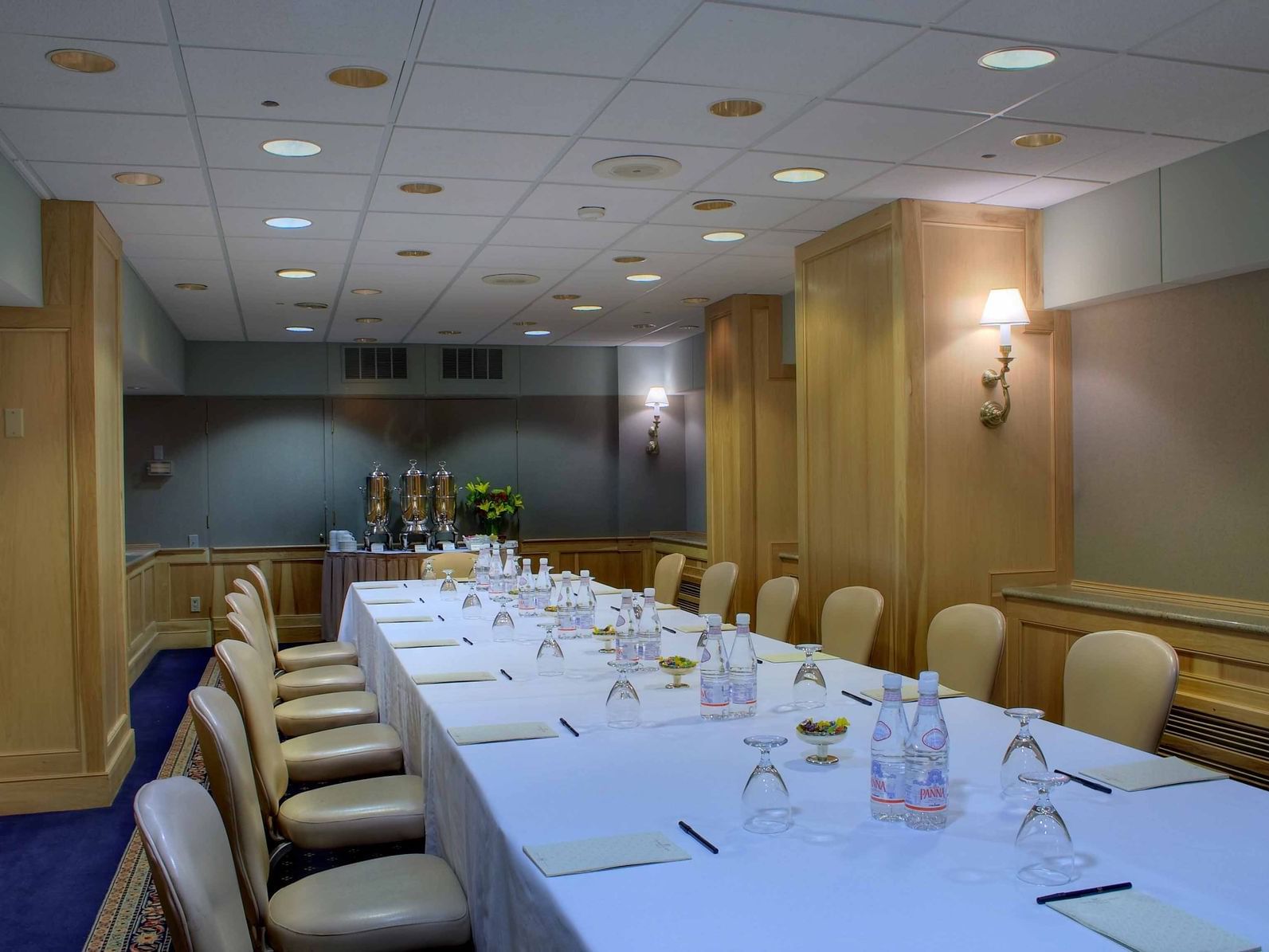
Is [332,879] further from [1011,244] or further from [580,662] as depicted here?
[1011,244]

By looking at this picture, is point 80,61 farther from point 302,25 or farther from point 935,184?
point 935,184

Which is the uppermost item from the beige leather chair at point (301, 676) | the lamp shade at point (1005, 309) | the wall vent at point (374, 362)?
the wall vent at point (374, 362)

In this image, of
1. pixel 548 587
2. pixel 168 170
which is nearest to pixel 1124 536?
pixel 548 587

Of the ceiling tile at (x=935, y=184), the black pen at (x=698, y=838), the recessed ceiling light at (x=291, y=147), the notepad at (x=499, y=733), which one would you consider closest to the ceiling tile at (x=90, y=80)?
the recessed ceiling light at (x=291, y=147)

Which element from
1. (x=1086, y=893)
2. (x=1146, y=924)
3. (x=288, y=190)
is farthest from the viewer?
(x=288, y=190)

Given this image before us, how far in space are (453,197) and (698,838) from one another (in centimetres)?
377

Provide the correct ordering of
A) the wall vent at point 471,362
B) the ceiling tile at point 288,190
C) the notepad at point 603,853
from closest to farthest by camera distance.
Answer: the notepad at point 603,853 → the ceiling tile at point 288,190 → the wall vent at point 471,362

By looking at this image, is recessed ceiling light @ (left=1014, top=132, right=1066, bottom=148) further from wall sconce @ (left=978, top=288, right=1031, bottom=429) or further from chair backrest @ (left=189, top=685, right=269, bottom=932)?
chair backrest @ (left=189, top=685, right=269, bottom=932)

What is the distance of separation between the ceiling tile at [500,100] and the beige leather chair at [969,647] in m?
2.34

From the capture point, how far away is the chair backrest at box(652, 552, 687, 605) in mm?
7004

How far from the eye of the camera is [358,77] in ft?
11.7

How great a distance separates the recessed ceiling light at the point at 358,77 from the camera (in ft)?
11.5

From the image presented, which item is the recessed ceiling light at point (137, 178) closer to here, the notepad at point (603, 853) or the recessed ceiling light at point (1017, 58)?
the recessed ceiling light at point (1017, 58)

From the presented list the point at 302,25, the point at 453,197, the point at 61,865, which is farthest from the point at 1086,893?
the point at 453,197
